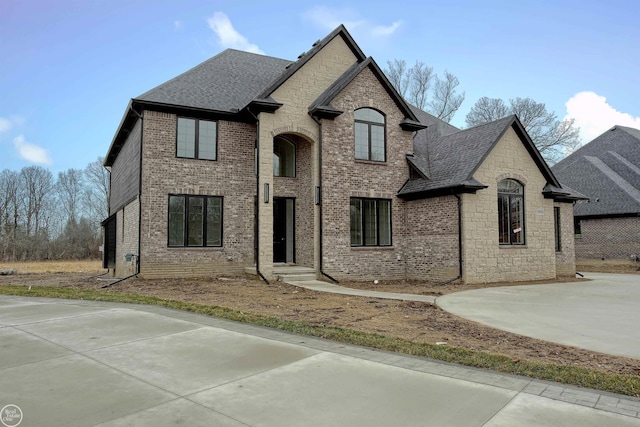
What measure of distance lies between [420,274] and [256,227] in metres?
6.38

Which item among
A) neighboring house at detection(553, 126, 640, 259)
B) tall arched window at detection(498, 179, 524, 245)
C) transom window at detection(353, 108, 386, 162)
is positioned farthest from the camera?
neighboring house at detection(553, 126, 640, 259)

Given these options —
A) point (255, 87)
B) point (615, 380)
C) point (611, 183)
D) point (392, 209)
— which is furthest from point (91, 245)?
point (615, 380)

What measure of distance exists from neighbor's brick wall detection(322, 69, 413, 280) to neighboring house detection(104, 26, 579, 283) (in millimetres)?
45

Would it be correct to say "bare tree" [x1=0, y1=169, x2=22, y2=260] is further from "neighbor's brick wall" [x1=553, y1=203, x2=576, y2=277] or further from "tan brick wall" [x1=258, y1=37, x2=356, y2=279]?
"neighbor's brick wall" [x1=553, y1=203, x2=576, y2=277]

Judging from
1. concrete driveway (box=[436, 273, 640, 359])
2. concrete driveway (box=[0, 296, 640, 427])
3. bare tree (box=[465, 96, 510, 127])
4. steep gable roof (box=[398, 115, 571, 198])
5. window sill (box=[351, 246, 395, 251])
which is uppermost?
bare tree (box=[465, 96, 510, 127])

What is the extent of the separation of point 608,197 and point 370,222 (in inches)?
723

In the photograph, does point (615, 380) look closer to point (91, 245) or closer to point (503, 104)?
point (503, 104)

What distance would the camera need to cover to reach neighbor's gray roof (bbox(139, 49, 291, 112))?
15289 millimetres

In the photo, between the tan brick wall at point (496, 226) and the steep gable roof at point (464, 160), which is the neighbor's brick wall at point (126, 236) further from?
the tan brick wall at point (496, 226)

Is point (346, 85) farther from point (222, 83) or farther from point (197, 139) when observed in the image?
point (197, 139)

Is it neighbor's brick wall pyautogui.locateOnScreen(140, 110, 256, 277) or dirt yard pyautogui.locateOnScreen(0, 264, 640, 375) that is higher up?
neighbor's brick wall pyautogui.locateOnScreen(140, 110, 256, 277)

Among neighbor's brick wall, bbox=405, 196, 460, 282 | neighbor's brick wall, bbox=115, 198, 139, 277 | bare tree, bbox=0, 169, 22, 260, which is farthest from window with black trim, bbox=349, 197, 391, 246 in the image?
bare tree, bbox=0, 169, 22, 260

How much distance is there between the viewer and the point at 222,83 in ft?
56.7

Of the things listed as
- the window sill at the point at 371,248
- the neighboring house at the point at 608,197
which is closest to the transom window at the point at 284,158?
the window sill at the point at 371,248
